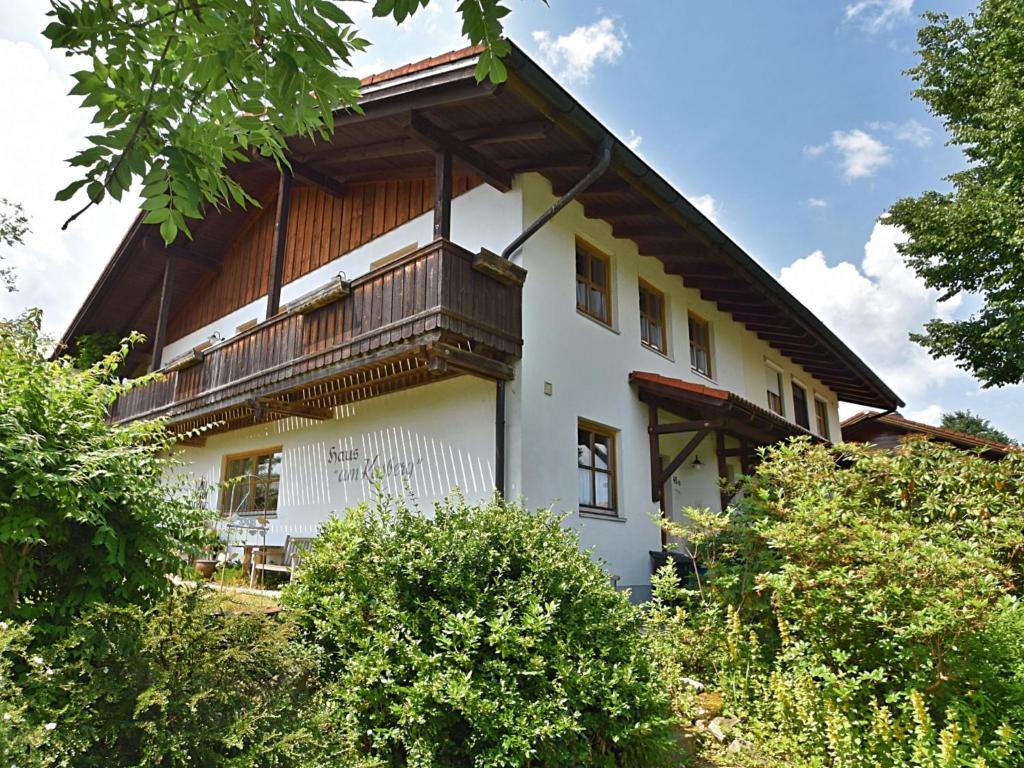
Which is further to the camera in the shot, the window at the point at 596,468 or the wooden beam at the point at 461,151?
the window at the point at 596,468

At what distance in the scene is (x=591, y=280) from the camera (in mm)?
10094

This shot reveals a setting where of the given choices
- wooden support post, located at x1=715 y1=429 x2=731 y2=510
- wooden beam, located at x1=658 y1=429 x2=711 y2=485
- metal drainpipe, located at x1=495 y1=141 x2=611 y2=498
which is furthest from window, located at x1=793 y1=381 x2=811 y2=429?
metal drainpipe, located at x1=495 y1=141 x2=611 y2=498

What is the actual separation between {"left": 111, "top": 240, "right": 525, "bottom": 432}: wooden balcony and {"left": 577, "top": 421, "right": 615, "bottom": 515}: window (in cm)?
199

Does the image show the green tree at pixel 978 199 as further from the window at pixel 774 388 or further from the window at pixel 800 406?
the window at pixel 774 388

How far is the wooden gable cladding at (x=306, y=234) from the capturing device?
10523 mm

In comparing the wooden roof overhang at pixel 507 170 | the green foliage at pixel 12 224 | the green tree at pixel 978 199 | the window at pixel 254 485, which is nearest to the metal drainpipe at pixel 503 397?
the wooden roof overhang at pixel 507 170

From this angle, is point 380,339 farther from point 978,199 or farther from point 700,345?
point 978,199

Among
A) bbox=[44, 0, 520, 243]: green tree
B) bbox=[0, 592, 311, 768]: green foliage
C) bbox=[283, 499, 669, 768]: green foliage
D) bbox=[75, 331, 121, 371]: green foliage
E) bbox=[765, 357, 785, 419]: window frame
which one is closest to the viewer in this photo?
bbox=[44, 0, 520, 243]: green tree

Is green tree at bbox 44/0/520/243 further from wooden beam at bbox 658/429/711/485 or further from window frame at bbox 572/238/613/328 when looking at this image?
wooden beam at bbox 658/429/711/485

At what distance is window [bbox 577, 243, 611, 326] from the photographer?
387 inches

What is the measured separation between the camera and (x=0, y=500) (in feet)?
10.2

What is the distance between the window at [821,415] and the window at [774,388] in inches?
117

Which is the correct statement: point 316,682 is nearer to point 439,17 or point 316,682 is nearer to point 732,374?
point 439,17

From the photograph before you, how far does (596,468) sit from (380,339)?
12.4 ft
